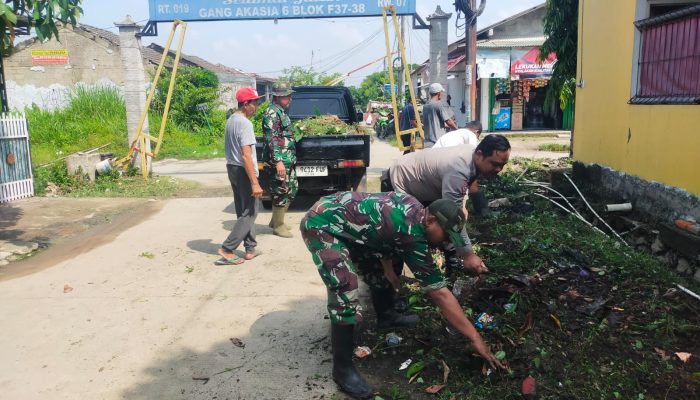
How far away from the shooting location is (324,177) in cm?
859

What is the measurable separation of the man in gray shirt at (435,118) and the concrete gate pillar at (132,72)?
6.80 meters

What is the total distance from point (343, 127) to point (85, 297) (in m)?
5.19

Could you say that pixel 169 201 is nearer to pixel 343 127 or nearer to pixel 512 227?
pixel 343 127

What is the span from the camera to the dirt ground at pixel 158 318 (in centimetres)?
350

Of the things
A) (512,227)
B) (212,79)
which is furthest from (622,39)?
(212,79)

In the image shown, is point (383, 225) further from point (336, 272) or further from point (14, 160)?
point (14, 160)

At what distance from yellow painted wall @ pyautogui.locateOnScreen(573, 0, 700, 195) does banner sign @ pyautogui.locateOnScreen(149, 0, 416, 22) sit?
4.21 metres

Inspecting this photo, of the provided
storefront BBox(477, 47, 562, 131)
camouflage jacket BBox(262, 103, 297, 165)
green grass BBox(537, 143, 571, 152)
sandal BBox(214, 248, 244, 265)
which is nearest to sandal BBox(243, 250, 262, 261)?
sandal BBox(214, 248, 244, 265)

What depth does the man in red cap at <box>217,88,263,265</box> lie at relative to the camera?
5.84 m

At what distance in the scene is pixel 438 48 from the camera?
11898 millimetres

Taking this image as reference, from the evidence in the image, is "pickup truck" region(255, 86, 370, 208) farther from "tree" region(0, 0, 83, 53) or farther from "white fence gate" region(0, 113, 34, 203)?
"white fence gate" region(0, 113, 34, 203)

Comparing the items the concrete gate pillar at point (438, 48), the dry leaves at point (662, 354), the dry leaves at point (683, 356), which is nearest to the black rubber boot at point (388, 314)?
the dry leaves at point (662, 354)

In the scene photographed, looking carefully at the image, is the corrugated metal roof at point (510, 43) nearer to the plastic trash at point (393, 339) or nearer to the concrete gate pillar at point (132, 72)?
the concrete gate pillar at point (132, 72)

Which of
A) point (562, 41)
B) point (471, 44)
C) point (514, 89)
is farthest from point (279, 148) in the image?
point (514, 89)
